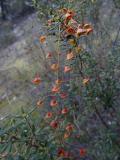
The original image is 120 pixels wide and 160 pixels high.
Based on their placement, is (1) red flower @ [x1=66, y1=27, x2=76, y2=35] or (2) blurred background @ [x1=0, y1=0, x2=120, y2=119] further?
(2) blurred background @ [x1=0, y1=0, x2=120, y2=119]

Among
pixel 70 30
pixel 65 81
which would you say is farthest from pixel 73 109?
pixel 70 30

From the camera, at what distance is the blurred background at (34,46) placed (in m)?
4.83

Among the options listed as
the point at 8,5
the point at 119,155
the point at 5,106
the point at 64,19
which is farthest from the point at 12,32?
the point at 64,19

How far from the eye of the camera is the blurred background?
190 inches

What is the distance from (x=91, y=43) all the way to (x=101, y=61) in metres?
0.40

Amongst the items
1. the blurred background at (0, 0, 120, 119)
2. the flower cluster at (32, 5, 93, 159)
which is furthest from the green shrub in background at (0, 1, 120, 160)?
the blurred background at (0, 0, 120, 119)

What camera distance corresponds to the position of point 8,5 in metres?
16.5

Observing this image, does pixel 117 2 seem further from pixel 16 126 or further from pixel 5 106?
pixel 5 106

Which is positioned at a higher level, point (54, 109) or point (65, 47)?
point (65, 47)

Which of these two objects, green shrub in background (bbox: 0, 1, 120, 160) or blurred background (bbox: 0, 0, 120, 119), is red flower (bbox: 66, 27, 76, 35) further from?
blurred background (bbox: 0, 0, 120, 119)

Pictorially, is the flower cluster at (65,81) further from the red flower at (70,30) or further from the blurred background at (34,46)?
the blurred background at (34,46)

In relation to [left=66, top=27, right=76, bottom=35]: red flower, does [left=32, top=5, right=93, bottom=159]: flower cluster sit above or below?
below

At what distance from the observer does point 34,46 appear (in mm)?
6969

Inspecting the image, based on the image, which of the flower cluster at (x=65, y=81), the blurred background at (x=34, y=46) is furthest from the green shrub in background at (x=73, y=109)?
the blurred background at (x=34, y=46)
